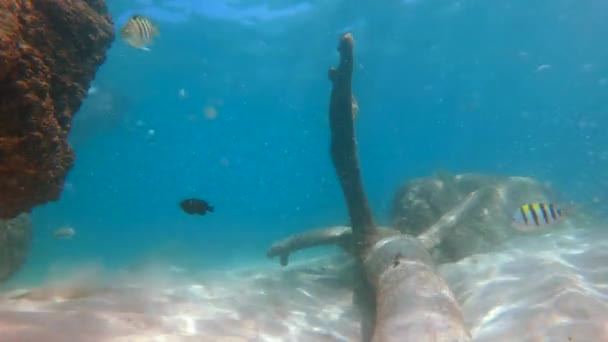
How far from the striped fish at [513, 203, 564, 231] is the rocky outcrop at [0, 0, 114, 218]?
581cm

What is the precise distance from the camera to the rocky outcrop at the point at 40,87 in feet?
12.4

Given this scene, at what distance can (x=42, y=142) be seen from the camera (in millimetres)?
4172

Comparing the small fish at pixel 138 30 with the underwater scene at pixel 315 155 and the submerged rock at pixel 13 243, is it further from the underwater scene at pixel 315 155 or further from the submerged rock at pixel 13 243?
the submerged rock at pixel 13 243

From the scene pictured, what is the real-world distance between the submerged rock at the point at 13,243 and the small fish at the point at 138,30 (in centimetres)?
636

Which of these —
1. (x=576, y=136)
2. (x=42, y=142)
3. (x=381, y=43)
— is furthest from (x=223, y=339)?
(x=576, y=136)

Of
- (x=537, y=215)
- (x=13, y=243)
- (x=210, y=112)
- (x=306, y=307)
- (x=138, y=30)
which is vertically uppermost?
(x=210, y=112)

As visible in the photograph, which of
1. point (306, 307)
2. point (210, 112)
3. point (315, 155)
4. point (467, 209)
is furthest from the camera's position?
point (315, 155)

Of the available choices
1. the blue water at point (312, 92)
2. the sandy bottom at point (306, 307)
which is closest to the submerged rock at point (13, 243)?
the blue water at point (312, 92)

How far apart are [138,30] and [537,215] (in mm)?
7186

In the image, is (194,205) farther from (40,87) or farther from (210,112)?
(210,112)

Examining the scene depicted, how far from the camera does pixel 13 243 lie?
10.4 meters

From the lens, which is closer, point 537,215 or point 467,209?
point 537,215

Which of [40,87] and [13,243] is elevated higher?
[13,243]

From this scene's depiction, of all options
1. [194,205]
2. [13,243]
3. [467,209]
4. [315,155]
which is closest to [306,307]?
[194,205]
